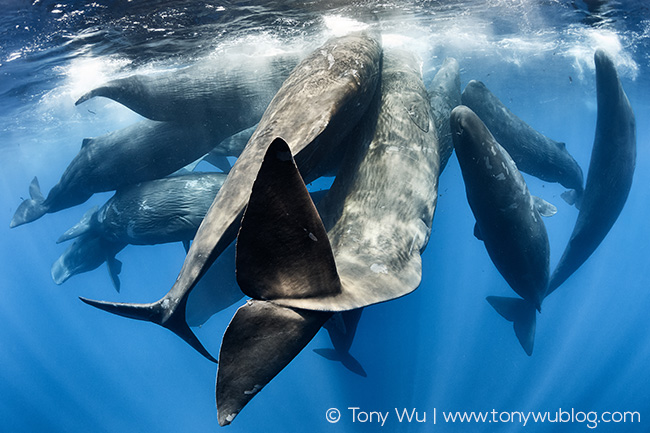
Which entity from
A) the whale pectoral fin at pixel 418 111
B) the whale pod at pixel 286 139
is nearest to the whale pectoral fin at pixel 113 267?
the whale pod at pixel 286 139

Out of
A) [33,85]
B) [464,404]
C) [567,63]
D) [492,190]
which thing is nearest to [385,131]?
[492,190]

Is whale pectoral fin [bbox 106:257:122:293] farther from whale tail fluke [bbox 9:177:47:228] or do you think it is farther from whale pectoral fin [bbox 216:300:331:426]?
whale pectoral fin [bbox 216:300:331:426]

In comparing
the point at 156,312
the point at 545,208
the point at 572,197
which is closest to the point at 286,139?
the point at 156,312

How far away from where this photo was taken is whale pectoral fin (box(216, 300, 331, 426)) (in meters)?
2.01

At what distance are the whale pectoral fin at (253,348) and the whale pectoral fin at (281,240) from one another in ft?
0.32

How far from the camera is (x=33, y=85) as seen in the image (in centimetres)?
1416

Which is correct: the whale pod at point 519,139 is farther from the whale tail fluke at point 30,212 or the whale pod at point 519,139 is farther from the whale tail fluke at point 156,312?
the whale tail fluke at point 30,212

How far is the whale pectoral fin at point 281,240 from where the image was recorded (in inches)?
72.4

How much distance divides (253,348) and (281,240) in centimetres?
59

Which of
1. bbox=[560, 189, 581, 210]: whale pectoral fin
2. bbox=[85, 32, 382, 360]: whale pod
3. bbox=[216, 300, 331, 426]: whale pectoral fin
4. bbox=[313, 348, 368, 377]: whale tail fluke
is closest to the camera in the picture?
bbox=[216, 300, 331, 426]: whale pectoral fin

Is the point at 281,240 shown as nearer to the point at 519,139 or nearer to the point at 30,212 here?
the point at 519,139

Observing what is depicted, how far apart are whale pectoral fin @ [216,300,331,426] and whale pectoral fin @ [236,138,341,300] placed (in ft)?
0.32

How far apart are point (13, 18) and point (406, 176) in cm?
916

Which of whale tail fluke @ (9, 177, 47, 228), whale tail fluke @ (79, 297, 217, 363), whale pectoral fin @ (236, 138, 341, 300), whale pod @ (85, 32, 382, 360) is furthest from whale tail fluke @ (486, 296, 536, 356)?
whale tail fluke @ (9, 177, 47, 228)
